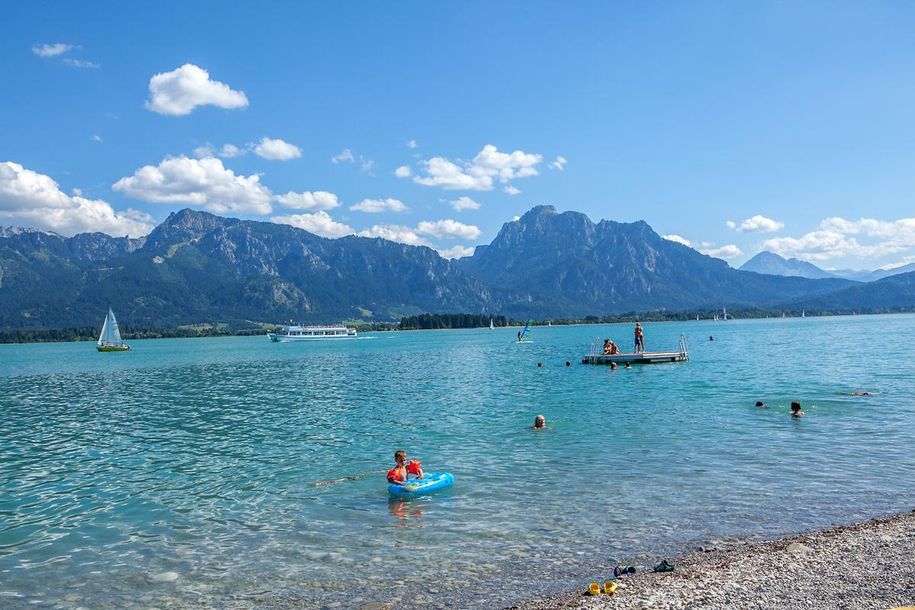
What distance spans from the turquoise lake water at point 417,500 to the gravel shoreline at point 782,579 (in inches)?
50.6

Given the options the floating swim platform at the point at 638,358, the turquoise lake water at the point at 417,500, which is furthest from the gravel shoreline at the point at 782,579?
the floating swim platform at the point at 638,358

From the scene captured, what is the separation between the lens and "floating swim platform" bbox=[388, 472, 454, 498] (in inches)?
932

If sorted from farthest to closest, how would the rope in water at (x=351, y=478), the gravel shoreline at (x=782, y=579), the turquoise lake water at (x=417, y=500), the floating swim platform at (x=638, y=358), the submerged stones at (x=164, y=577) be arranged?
the floating swim platform at (x=638, y=358) < the rope in water at (x=351, y=478) < the submerged stones at (x=164, y=577) < the turquoise lake water at (x=417, y=500) < the gravel shoreline at (x=782, y=579)

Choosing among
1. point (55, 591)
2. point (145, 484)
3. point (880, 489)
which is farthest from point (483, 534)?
point (145, 484)

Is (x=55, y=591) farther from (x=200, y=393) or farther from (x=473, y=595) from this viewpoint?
(x=200, y=393)

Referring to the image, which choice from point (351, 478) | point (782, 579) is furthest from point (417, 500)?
point (782, 579)

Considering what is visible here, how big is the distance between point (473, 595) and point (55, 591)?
410 inches

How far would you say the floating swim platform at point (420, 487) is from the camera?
77.7ft

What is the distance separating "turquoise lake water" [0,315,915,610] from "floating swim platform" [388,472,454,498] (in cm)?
62

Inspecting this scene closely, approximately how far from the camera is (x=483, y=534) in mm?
19141

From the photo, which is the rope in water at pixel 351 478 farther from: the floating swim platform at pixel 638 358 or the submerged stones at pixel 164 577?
the floating swim platform at pixel 638 358

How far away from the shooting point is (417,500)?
76.4 ft

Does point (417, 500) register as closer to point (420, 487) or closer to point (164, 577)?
point (420, 487)

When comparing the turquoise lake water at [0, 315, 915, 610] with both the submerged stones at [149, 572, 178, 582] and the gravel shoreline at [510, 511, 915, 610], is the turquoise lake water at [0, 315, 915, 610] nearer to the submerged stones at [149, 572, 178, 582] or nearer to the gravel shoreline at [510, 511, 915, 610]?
the submerged stones at [149, 572, 178, 582]
